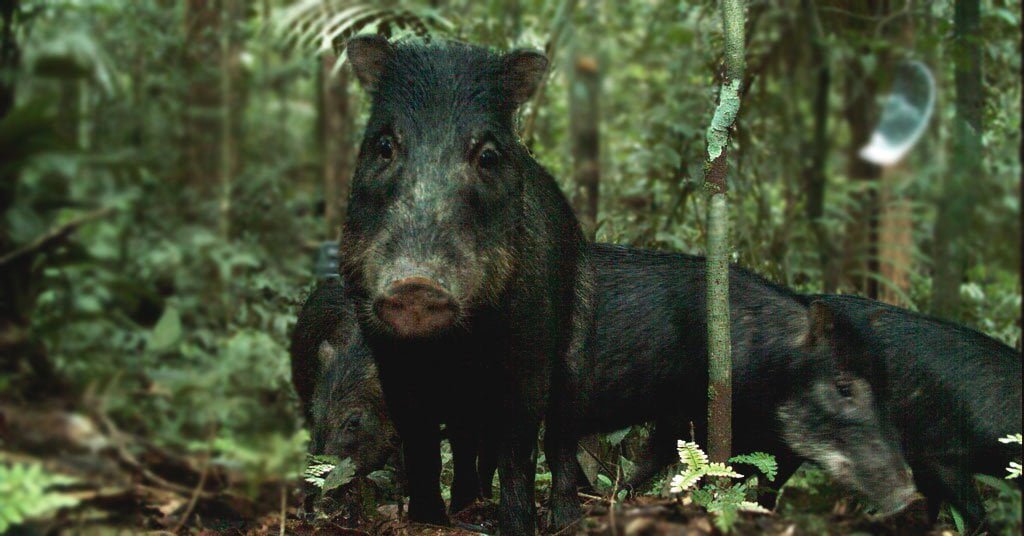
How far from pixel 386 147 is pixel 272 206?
24.7 ft

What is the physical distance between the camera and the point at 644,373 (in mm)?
4285

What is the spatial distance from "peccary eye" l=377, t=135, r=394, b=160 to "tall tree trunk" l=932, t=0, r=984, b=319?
3.74m

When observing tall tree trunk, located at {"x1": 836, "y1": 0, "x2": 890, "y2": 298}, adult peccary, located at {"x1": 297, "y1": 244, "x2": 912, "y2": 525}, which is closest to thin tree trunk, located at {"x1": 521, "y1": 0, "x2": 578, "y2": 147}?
tall tree trunk, located at {"x1": 836, "y1": 0, "x2": 890, "y2": 298}

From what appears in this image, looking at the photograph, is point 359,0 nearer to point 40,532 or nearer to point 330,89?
point 330,89

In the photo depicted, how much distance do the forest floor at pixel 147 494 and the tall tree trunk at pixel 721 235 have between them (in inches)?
19.3

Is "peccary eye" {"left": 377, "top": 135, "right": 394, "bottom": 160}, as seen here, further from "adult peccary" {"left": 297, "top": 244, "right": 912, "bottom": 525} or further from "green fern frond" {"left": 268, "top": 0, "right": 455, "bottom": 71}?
"green fern frond" {"left": 268, "top": 0, "right": 455, "bottom": 71}

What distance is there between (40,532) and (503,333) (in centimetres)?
159

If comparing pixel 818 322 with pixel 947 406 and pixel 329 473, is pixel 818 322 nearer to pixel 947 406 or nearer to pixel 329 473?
pixel 947 406

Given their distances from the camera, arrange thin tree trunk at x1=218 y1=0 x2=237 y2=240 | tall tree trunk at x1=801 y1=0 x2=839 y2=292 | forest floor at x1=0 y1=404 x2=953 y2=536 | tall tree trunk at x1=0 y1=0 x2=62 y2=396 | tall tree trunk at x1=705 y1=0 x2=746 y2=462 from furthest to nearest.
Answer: thin tree trunk at x1=218 y1=0 x2=237 y2=240 → tall tree trunk at x1=801 y1=0 x2=839 y2=292 → tall tree trunk at x1=705 y1=0 x2=746 y2=462 → tall tree trunk at x1=0 y1=0 x2=62 y2=396 → forest floor at x1=0 y1=404 x2=953 y2=536

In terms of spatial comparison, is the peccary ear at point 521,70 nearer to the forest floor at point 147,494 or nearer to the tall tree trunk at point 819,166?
the forest floor at point 147,494

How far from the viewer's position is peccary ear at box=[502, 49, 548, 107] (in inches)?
152

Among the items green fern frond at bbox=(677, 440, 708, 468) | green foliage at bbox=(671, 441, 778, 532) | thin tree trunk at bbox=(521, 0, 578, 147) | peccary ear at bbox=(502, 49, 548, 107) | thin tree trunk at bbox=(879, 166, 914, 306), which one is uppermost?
thin tree trunk at bbox=(521, 0, 578, 147)

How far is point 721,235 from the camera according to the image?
3.50m

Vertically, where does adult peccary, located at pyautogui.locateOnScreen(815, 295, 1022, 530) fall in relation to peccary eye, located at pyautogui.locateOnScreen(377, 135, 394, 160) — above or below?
below
